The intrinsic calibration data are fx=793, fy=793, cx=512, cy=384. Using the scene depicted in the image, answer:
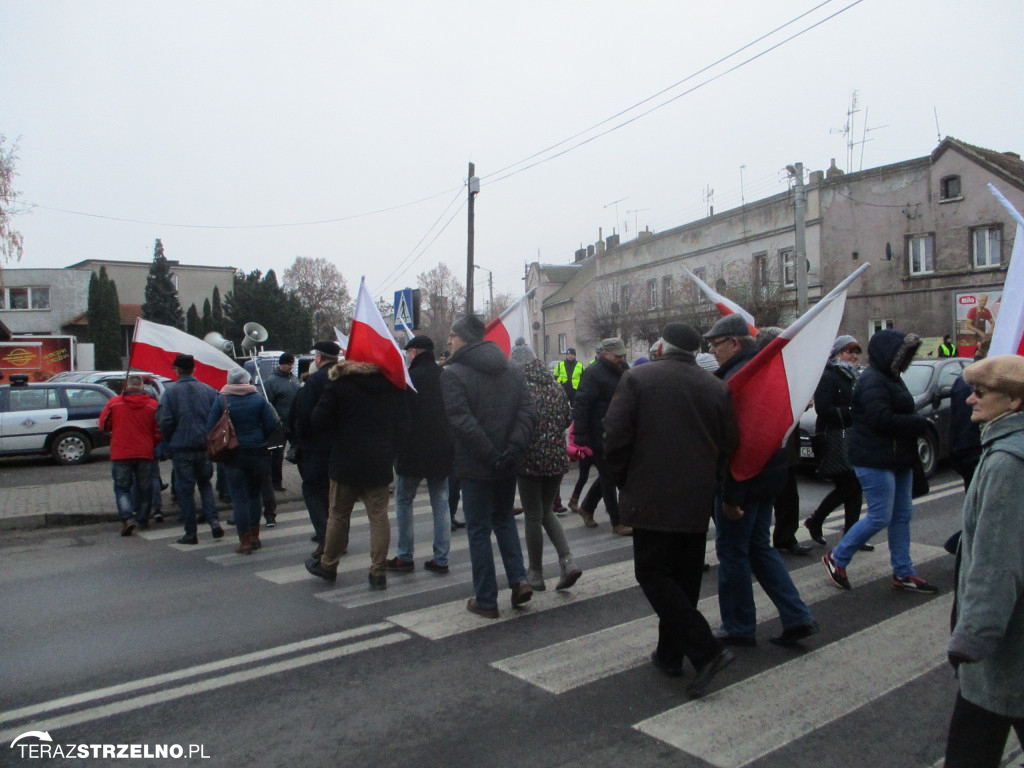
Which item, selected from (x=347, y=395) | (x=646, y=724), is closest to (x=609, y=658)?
(x=646, y=724)

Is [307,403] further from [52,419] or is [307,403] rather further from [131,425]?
[52,419]

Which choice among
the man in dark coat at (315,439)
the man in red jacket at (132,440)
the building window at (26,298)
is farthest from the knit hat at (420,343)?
the building window at (26,298)

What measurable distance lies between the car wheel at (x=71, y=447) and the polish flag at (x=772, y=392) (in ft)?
48.3

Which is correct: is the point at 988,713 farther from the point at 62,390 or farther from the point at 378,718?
the point at 62,390

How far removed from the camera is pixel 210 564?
727cm

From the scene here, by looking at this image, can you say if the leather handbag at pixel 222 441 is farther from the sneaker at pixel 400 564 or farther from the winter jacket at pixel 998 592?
the winter jacket at pixel 998 592

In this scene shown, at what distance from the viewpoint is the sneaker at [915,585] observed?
18.4 feet

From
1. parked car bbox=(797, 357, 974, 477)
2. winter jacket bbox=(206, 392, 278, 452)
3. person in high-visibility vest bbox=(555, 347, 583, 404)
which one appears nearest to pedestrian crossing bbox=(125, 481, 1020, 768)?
winter jacket bbox=(206, 392, 278, 452)

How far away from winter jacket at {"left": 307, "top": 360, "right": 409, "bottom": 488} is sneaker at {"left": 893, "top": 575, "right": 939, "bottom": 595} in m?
3.80

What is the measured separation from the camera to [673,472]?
13.2 ft

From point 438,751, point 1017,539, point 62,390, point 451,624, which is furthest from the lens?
point 62,390

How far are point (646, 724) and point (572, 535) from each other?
4321 millimetres

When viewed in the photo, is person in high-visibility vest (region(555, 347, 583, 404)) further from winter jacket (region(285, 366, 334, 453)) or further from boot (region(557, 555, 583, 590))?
boot (region(557, 555, 583, 590))

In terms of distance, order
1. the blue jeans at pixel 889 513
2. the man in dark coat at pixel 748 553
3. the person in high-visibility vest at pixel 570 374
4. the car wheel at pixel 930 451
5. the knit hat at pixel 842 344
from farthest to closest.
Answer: the person in high-visibility vest at pixel 570 374 < the car wheel at pixel 930 451 < the knit hat at pixel 842 344 < the blue jeans at pixel 889 513 < the man in dark coat at pixel 748 553
